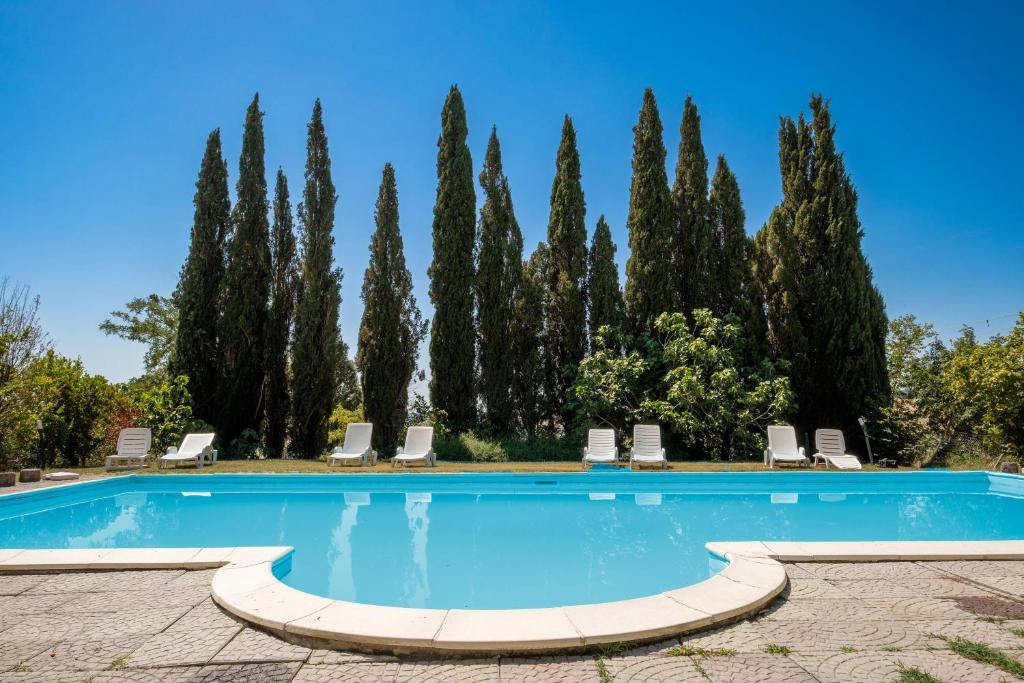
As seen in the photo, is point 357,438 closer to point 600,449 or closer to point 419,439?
point 419,439

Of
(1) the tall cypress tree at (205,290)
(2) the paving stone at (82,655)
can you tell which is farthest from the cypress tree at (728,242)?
(2) the paving stone at (82,655)

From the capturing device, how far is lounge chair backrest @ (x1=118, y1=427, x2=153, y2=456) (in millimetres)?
12391

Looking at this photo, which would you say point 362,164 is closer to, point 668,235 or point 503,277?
point 503,277

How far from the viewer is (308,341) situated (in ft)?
54.3

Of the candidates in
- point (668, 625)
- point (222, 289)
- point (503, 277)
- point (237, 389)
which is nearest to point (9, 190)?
point (222, 289)

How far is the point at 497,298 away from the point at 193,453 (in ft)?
29.3

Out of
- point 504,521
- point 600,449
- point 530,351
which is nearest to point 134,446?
point 504,521

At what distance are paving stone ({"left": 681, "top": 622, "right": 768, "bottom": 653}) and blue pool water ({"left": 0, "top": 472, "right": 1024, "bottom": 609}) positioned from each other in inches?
57.4

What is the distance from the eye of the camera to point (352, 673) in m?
2.78

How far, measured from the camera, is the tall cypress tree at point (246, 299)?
653 inches

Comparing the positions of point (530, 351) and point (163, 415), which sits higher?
point (530, 351)

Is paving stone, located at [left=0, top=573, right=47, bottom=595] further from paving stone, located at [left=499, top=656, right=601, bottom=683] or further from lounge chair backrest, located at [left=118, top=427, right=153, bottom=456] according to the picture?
lounge chair backrest, located at [left=118, top=427, right=153, bottom=456]

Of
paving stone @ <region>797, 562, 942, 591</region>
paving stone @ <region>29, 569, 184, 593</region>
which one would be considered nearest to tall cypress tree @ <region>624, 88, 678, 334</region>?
paving stone @ <region>797, 562, 942, 591</region>

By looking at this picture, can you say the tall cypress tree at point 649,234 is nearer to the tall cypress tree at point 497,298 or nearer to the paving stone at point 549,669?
the tall cypress tree at point 497,298
